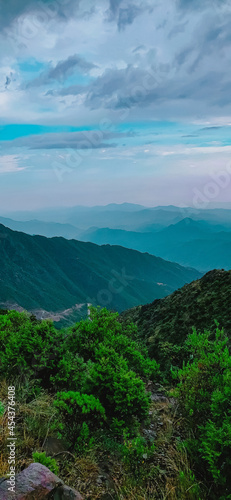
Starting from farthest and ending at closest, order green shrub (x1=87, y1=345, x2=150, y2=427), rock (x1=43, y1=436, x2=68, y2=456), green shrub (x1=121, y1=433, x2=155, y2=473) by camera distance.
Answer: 1. green shrub (x1=87, y1=345, x2=150, y2=427)
2. rock (x1=43, y1=436, x2=68, y2=456)
3. green shrub (x1=121, y1=433, x2=155, y2=473)

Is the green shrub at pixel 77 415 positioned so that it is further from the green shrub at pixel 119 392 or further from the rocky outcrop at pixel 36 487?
the rocky outcrop at pixel 36 487

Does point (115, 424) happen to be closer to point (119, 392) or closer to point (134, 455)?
point (119, 392)

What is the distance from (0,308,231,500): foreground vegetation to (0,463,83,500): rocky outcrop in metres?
0.44

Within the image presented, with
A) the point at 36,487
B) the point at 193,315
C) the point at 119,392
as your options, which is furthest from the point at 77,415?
the point at 193,315

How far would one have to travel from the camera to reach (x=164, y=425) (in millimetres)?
6441

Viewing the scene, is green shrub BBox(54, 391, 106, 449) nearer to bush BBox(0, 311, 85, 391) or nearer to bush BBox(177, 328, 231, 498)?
bush BBox(0, 311, 85, 391)

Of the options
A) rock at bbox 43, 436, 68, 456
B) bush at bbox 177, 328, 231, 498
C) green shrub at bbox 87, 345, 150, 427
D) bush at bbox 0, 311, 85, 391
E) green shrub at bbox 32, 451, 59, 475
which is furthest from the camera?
bush at bbox 0, 311, 85, 391

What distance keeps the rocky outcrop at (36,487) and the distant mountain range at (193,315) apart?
9316 mm

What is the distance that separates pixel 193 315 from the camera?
1944cm

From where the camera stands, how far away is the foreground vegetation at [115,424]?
4.45 metres

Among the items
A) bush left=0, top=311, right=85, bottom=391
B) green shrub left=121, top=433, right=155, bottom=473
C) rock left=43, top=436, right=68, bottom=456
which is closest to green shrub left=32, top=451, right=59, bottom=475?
rock left=43, top=436, right=68, bottom=456

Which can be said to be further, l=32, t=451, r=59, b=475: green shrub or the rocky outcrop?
l=32, t=451, r=59, b=475: green shrub

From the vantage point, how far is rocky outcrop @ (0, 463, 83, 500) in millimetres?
3678

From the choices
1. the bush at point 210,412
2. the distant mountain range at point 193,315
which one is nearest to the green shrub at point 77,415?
the bush at point 210,412
